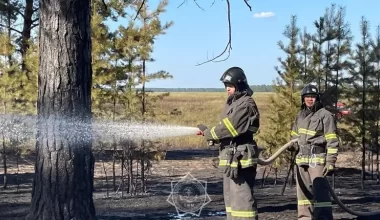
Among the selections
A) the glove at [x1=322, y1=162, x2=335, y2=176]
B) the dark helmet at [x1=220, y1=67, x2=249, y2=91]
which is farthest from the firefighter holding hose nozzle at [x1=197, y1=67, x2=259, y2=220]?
the glove at [x1=322, y1=162, x2=335, y2=176]

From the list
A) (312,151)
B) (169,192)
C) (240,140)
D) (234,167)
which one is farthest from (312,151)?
(169,192)

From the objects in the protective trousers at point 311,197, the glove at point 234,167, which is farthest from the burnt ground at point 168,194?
the glove at point 234,167

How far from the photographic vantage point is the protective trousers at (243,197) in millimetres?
6680

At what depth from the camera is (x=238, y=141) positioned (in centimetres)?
678

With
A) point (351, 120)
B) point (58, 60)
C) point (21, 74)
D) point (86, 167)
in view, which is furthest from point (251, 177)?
point (351, 120)

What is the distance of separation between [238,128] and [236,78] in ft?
1.92

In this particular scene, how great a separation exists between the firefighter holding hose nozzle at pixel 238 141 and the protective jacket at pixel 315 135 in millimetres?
1761

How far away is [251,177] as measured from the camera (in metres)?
6.81

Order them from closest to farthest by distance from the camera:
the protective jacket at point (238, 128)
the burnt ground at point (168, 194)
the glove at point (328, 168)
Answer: the protective jacket at point (238, 128) → the glove at point (328, 168) → the burnt ground at point (168, 194)

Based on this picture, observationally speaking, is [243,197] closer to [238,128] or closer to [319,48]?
[238,128]

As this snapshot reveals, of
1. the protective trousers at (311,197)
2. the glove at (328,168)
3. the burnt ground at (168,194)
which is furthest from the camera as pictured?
the burnt ground at (168,194)

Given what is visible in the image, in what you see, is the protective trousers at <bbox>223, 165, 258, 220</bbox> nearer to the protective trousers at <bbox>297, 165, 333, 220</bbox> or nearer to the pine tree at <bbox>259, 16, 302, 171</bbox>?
the protective trousers at <bbox>297, 165, 333, 220</bbox>

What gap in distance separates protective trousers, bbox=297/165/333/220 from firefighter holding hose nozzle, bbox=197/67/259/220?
72.5 inches

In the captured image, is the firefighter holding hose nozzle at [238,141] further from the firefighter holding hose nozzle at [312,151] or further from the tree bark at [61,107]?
the tree bark at [61,107]
